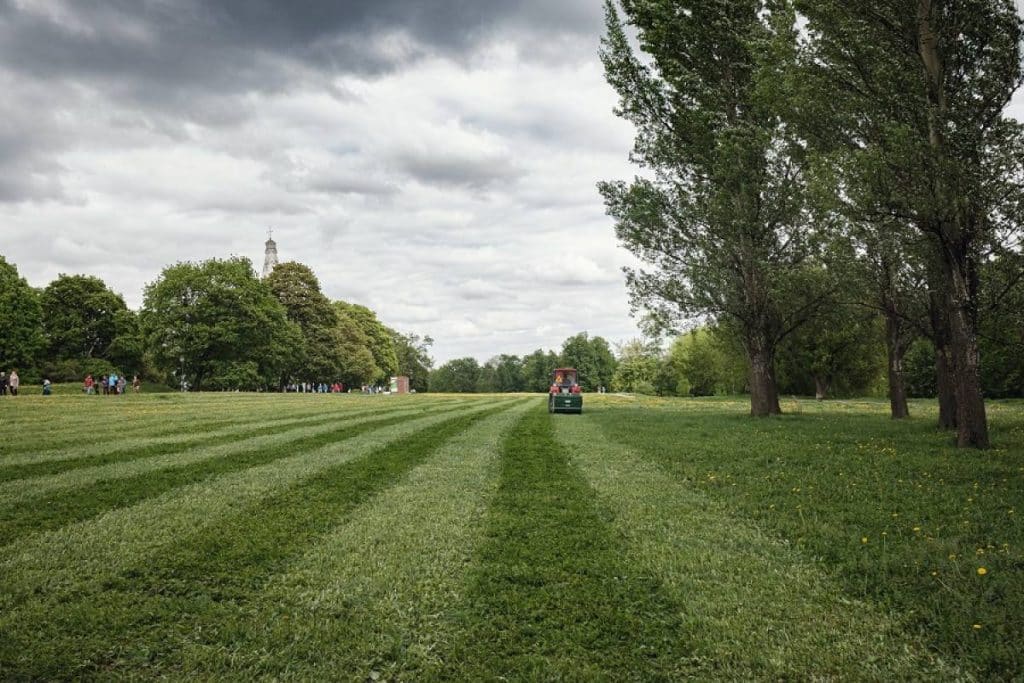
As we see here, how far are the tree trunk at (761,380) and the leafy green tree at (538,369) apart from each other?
116932 millimetres

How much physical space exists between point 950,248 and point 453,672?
1400 cm

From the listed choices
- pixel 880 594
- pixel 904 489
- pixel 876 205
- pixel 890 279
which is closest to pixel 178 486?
pixel 880 594

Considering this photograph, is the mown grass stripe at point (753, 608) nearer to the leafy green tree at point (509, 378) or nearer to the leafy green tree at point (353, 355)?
the leafy green tree at point (353, 355)

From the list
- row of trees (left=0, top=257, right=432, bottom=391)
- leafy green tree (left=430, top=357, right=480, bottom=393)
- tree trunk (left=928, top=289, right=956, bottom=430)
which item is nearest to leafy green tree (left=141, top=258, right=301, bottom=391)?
row of trees (left=0, top=257, right=432, bottom=391)

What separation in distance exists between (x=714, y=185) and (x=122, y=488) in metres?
21.2

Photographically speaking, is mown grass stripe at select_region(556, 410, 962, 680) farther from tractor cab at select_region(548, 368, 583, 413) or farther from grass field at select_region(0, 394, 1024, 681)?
tractor cab at select_region(548, 368, 583, 413)

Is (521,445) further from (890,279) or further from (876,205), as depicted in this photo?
(890,279)

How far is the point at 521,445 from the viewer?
14367 millimetres

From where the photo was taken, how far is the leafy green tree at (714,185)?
68.9 ft

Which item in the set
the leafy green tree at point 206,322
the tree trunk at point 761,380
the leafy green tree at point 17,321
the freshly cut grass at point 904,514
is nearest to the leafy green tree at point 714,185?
the tree trunk at point 761,380

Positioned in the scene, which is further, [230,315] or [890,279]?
[230,315]

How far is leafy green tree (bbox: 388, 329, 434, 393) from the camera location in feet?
418

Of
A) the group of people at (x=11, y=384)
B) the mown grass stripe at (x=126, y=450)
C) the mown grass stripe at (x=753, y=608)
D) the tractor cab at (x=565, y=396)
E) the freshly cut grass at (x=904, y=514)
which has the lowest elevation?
the mown grass stripe at (x=753, y=608)

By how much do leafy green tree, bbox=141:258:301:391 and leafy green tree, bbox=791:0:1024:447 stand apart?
49692 mm
